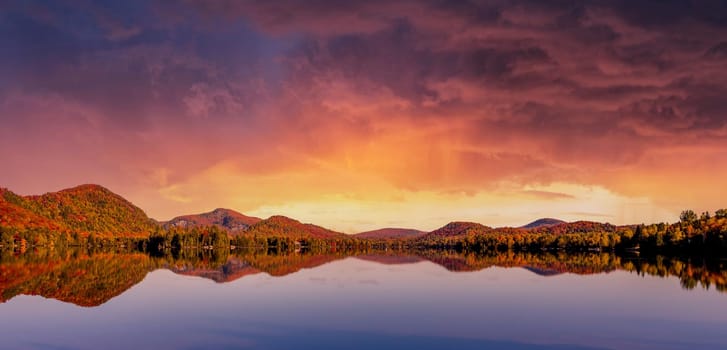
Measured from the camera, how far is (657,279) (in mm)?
59219

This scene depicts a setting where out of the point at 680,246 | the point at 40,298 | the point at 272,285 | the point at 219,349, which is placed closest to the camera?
the point at 219,349

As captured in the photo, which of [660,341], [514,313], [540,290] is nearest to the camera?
[660,341]

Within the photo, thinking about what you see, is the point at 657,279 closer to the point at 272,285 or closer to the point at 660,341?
the point at 660,341

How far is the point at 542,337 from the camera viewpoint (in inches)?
970

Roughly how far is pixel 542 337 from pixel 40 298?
34980 mm

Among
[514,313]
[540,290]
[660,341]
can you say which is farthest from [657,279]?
[660,341]

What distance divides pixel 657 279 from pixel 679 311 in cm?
2901

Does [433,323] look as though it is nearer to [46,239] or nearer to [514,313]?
[514,313]

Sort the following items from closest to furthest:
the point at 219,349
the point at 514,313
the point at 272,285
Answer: the point at 219,349 < the point at 514,313 < the point at 272,285

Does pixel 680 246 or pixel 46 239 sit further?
pixel 46 239

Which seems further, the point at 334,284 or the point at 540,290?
the point at 334,284

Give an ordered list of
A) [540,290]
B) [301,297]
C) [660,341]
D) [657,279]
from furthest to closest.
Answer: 1. [657,279]
2. [540,290]
3. [301,297]
4. [660,341]

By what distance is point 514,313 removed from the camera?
3244cm

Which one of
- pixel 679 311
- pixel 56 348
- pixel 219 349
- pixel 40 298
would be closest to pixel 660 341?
pixel 679 311
